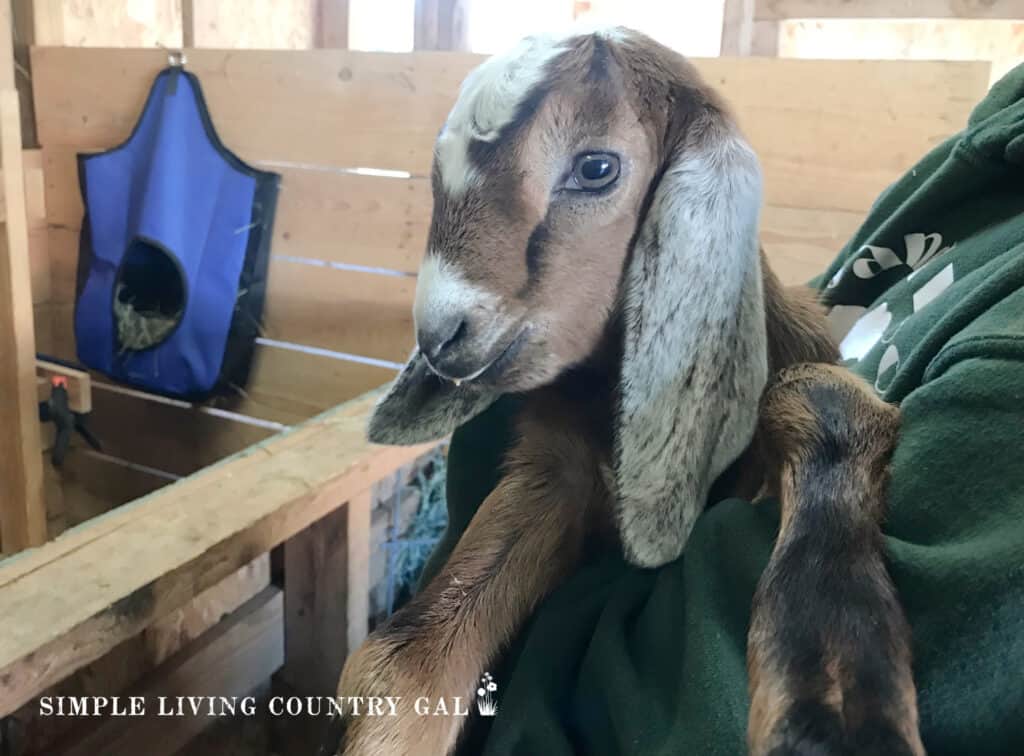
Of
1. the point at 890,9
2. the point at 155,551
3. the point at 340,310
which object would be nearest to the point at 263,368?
the point at 340,310

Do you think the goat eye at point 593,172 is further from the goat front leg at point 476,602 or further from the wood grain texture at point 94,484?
the wood grain texture at point 94,484

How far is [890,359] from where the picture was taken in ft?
2.24

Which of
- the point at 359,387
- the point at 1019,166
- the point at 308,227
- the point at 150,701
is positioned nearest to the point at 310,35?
the point at 308,227

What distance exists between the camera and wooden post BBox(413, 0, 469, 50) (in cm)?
231

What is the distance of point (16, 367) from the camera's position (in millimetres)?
1778

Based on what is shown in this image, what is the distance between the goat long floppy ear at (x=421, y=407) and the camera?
64 cm

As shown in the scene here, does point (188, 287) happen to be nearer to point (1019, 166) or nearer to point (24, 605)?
point (24, 605)

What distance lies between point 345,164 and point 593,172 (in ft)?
5.41

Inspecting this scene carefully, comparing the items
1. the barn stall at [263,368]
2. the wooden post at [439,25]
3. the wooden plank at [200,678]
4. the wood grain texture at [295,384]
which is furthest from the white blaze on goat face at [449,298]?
the wooden post at [439,25]

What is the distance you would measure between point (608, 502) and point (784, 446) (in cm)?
15

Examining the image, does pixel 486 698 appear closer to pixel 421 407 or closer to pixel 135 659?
pixel 421 407

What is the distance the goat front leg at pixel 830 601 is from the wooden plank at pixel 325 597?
0.98 meters

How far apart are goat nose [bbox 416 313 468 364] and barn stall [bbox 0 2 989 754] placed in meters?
0.54

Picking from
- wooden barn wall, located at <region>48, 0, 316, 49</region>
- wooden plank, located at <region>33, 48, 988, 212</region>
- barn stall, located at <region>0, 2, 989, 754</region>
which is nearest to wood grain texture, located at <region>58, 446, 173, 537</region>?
barn stall, located at <region>0, 2, 989, 754</region>
